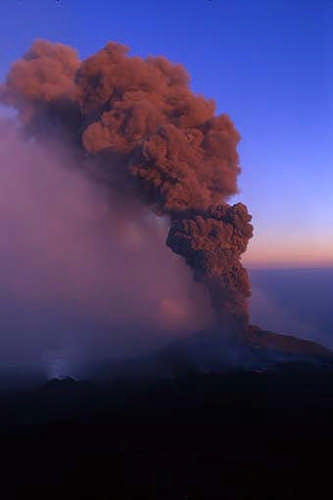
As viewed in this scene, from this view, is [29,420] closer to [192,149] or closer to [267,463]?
[267,463]

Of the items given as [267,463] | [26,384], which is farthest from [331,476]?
[26,384]

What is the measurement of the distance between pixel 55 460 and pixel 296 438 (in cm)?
1085

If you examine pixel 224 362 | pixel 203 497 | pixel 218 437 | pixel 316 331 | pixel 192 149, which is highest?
pixel 192 149

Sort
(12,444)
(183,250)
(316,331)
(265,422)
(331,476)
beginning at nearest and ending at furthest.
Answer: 1. (331,476)
2. (12,444)
3. (265,422)
4. (183,250)
5. (316,331)

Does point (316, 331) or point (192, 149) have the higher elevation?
point (192, 149)

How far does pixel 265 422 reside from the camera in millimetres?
22203

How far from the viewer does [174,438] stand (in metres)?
20.6

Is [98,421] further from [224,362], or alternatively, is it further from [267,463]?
[224,362]

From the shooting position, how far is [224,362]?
32344 millimetres

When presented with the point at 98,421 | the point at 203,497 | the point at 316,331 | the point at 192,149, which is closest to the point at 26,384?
the point at 98,421

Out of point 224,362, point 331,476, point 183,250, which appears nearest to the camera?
point 331,476

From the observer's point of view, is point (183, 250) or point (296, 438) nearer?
point (296, 438)

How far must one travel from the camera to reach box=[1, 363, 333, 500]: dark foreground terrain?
16219mm

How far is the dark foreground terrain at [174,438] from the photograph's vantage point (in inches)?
639
